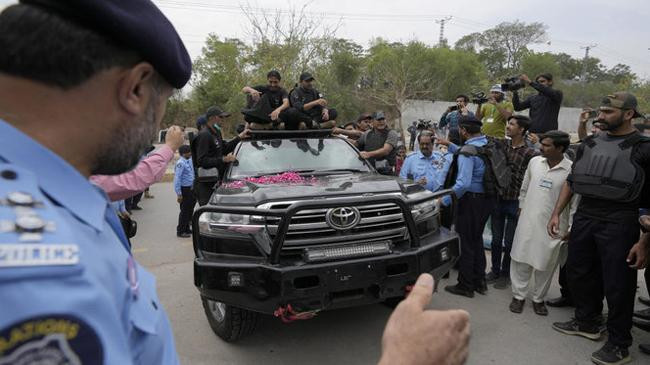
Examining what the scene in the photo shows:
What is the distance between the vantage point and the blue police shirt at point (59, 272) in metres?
0.49

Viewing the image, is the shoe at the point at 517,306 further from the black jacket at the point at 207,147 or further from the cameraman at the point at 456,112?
the black jacket at the point at 207,147

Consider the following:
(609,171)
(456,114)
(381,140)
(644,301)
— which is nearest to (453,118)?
(456,114)

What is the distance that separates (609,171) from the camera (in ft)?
10.5

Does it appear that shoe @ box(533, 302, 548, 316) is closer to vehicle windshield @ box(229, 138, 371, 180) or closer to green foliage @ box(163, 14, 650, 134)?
vehicle windshield @ box(229, 138, 371, 180)

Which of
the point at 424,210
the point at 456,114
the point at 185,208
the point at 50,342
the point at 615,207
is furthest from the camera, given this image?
the point at 456,114

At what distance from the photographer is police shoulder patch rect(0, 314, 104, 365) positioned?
1.56 feet

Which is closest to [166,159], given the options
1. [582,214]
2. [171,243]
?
[582,214]

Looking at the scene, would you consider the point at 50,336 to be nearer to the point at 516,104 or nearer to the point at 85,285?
the point at 85,285

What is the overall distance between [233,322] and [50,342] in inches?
114

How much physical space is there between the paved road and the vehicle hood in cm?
125

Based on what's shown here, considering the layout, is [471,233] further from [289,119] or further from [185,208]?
[185,208]

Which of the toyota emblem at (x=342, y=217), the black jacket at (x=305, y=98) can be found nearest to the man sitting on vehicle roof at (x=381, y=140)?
the black jacket at (x=305, y=98)

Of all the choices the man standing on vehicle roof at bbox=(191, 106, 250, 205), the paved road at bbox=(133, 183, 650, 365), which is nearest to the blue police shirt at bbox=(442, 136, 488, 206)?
the paved road at bbox=(133, 183, 650, 365)

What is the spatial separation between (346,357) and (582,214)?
2389mm
